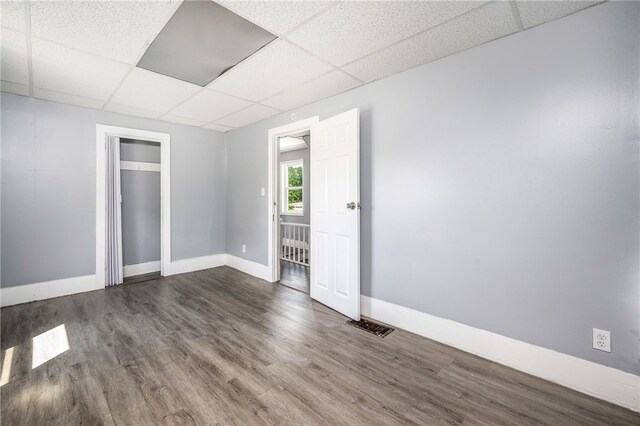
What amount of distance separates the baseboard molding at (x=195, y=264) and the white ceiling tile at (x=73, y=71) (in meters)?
2.64

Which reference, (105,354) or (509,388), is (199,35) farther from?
(509,388)

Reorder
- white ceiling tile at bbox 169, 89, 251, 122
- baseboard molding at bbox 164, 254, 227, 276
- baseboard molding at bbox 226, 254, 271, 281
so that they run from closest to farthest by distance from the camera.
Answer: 1. white ceiling tile at bbox 169, 89, 251, 122
2. baseboard molding at bbox 226, 254, 271, 281
3. baseboard molding at bbox 164, 254, 227, 276

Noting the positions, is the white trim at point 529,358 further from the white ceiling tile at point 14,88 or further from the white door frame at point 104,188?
the white ceiling tile at point 14,88

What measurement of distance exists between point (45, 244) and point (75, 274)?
512 mm

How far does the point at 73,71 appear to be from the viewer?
2.57 metres

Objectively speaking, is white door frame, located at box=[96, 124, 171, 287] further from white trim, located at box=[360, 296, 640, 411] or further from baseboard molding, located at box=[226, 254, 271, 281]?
white trim, located at box=[360, 296, 640, 411]

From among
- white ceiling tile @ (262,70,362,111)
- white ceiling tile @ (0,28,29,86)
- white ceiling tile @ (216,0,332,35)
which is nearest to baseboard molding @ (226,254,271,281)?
white ceiling tile @ (262,70,362,111)

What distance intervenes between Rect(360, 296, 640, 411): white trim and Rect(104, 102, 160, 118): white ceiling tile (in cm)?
413

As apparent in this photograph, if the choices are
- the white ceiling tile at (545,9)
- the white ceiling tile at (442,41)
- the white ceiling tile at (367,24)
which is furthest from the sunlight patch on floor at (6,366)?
the white ceiling tile at (545,9)

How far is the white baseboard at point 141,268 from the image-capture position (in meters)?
4.49

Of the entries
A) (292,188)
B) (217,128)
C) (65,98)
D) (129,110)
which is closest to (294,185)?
(292,188)

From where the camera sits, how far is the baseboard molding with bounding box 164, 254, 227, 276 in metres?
4.44

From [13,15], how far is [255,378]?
2.94 meters

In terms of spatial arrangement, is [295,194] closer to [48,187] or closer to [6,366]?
[48,187]
